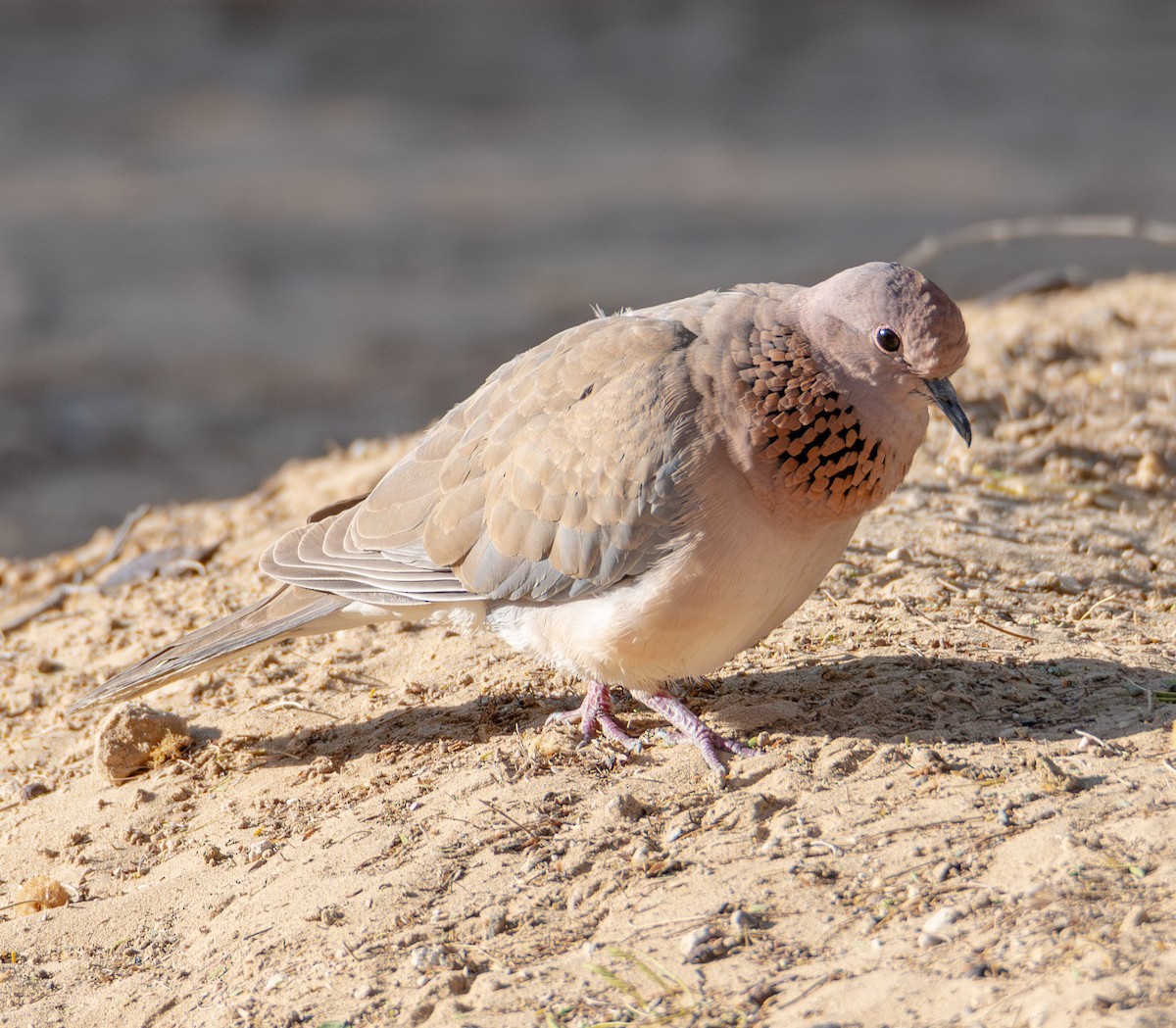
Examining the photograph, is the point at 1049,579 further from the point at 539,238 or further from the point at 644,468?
the point at 539,238

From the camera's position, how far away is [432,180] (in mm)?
14273

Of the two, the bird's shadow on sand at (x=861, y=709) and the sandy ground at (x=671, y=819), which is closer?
the sandy ground at (x=671, y=819)

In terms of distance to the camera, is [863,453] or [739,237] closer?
[863,453]

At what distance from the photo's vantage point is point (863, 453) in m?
3.46

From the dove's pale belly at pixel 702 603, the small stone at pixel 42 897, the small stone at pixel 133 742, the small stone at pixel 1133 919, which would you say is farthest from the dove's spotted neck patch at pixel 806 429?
the small stone at pixel 42 897

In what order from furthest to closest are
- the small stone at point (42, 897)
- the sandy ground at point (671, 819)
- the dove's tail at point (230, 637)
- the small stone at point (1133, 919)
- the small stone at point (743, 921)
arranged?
1. the dove's tail at point (230, 637)
2. the small stone at point (42, 897)
3. the small stone at point (743, 921)
4. the sandy ground at point (671, 819)
5. the small stone at point (1133, 919)

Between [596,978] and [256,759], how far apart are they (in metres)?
1.59

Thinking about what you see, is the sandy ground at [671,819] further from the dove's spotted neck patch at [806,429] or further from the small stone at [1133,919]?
the dove's spotted neck patch at [806,429]

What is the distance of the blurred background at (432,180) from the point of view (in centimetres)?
1029

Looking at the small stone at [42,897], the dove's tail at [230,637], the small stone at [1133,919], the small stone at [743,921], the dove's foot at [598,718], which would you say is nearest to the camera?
the small stone at [1133,919]

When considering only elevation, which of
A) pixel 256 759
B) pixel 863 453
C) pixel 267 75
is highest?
pixel 267 75

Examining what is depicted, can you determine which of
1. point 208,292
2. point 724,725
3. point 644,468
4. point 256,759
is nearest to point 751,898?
point 724,725

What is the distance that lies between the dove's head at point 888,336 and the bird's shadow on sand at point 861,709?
74cm

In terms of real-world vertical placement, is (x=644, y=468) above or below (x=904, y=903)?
above
